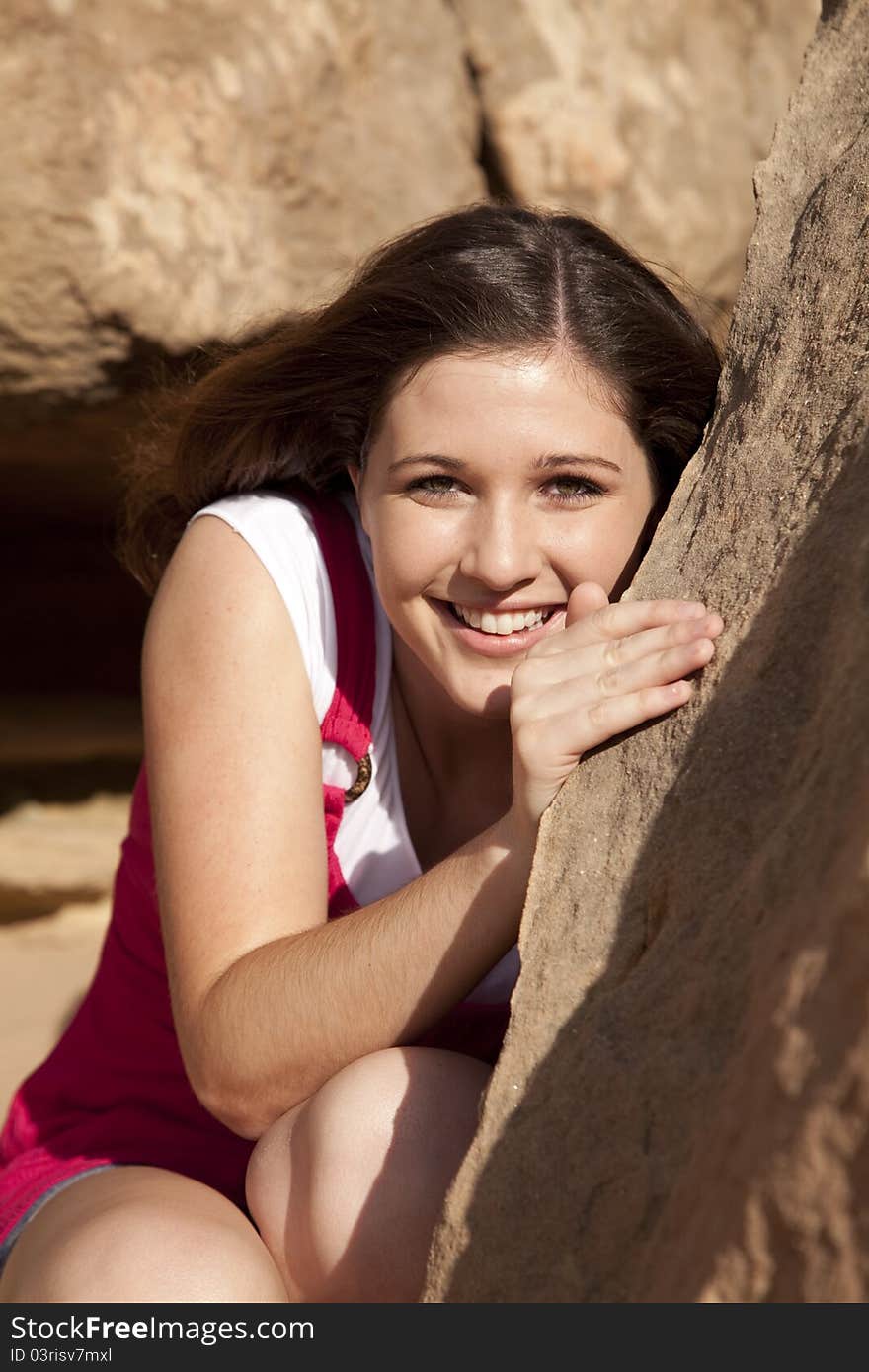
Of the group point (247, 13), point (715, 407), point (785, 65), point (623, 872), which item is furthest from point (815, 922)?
point (785, 65)

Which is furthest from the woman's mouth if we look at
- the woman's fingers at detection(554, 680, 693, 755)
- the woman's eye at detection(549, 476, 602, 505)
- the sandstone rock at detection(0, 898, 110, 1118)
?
the sandstone rock at detection(0, 898, 110, 1118)

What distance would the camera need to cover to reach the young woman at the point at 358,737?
4.92 feet

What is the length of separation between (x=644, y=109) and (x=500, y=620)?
2.64 meters

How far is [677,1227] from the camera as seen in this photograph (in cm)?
98

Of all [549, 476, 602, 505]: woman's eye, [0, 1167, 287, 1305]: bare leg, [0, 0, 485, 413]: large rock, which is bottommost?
[0, 1167, 287, 1305]: bare leg

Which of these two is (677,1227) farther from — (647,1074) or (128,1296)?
(128,1296)

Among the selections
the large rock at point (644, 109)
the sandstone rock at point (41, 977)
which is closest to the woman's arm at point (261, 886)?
the sandstone rock at point (41, 977)

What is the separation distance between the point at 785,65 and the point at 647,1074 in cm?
375

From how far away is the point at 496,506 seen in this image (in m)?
1.73

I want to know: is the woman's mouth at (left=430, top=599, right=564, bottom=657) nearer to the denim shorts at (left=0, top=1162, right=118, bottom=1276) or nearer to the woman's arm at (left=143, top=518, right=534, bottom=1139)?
the woman's arm at (left=143, top=518, right=534, bottom=1139)

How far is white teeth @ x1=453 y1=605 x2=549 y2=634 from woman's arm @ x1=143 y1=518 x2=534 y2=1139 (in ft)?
0.68

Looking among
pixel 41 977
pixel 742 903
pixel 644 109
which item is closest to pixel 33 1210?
pixel 742 903

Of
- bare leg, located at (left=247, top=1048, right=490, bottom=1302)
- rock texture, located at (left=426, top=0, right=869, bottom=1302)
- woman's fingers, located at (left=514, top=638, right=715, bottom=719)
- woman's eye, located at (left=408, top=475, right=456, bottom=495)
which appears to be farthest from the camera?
woman's eye, located at (left=408, top=475, right=456, bottom=495)

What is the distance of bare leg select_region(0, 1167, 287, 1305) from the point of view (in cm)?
152
